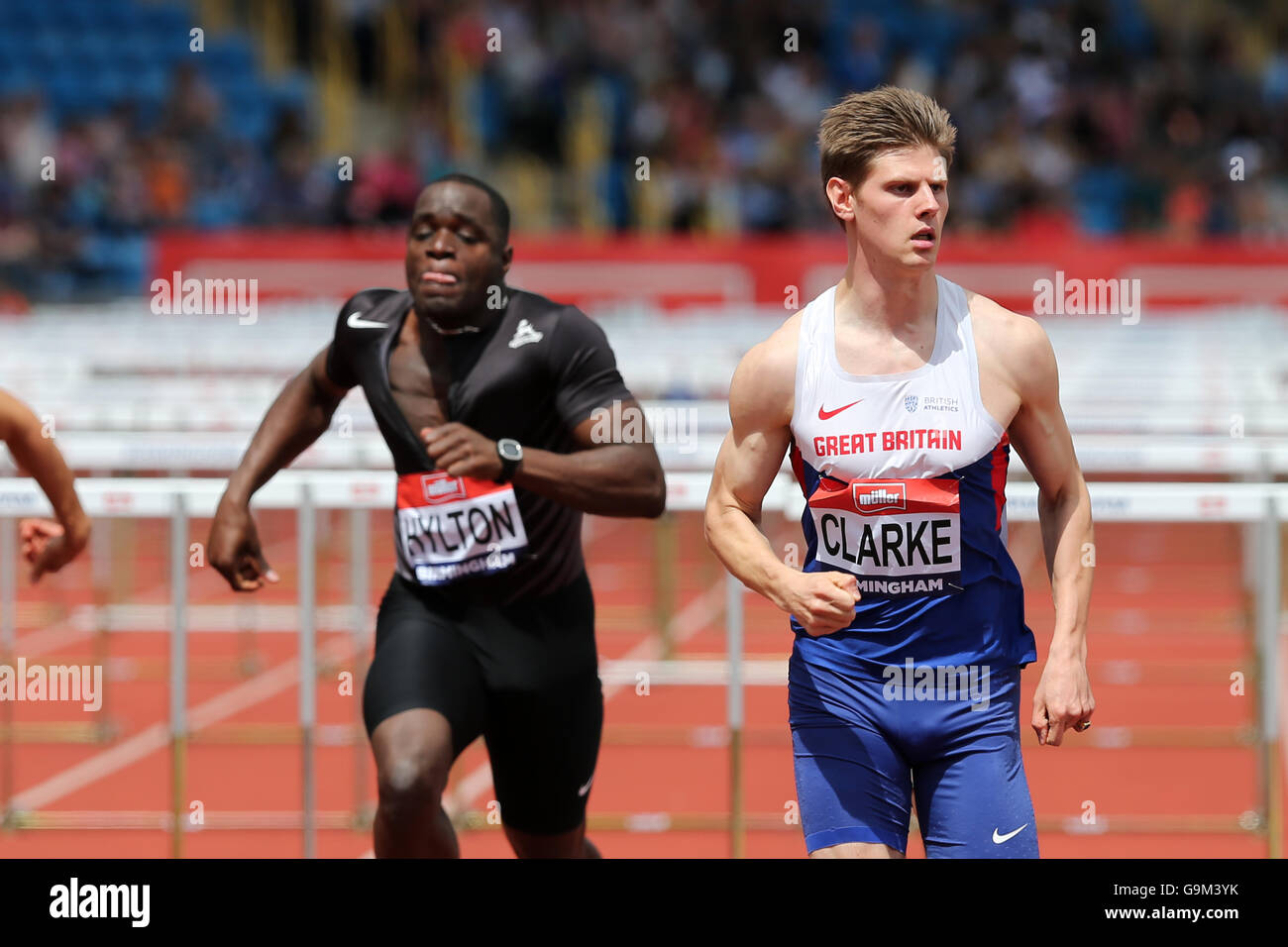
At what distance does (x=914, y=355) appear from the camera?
3877 mm

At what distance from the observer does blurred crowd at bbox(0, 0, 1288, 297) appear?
2209 centimetres

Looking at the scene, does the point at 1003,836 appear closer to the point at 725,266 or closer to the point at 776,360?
the point at 776,360

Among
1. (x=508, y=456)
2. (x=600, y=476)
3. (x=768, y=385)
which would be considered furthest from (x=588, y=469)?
(x=768, y=385)

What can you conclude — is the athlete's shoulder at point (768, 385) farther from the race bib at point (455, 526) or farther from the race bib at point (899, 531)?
the race bib at point (455, 526)

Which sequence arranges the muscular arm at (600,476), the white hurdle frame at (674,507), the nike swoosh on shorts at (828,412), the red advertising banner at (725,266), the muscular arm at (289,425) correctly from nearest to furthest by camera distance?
the nike swoosh on shorts at (828,412) < the muscular arm at (600,476) < the muscular arm at (289,425) < the white hurdle frame at (674,507) < the red advertising banner at (725,266)

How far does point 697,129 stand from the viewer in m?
23.7

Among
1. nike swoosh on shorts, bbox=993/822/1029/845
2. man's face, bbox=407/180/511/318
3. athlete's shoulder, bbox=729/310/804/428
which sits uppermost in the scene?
man's face, bbox=407/180/511/318

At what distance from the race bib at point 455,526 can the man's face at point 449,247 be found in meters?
0.44

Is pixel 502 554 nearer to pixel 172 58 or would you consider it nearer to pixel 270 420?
pixel 270 420

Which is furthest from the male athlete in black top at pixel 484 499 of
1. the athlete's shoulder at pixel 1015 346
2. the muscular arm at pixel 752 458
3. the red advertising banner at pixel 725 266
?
the red advertising banner at pixel 725 266

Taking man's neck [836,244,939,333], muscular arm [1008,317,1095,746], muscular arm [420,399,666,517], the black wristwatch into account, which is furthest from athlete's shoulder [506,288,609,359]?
muscular arm [1008,317,1095,746]

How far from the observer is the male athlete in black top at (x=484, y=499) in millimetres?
4625

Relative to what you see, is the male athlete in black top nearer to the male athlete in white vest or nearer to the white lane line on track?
the male athlete in white vest

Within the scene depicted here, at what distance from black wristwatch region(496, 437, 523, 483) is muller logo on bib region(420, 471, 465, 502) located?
0.32 metres
